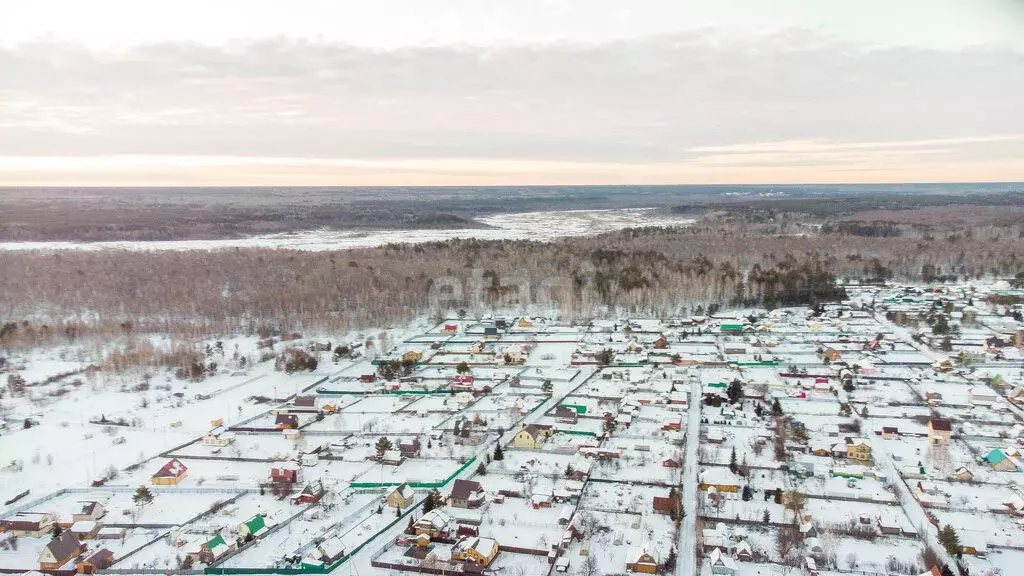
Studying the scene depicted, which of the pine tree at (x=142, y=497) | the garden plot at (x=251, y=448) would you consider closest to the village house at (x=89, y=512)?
the pine tree at (x=142, y=497)

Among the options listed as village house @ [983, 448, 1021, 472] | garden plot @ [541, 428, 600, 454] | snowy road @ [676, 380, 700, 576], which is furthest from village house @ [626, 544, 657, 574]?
village house @ [983, 448, 1021, 472]

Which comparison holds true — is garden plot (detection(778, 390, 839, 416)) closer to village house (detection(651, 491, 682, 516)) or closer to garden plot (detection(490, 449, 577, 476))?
village house (detection(651, 491, 682, 516))

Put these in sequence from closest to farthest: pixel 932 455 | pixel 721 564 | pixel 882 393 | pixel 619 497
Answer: pixel 721 564
pixel 619 497
pixel 932 455
pixel 882 393

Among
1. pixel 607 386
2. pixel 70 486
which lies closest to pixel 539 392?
pixel 607 386

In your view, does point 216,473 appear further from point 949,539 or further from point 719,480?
point 949,539

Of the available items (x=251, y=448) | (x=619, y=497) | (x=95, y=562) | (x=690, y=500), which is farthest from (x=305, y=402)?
(x=690, y=500)

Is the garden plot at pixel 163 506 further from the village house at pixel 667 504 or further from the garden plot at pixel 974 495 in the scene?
the garden plot at pixel 974 495
